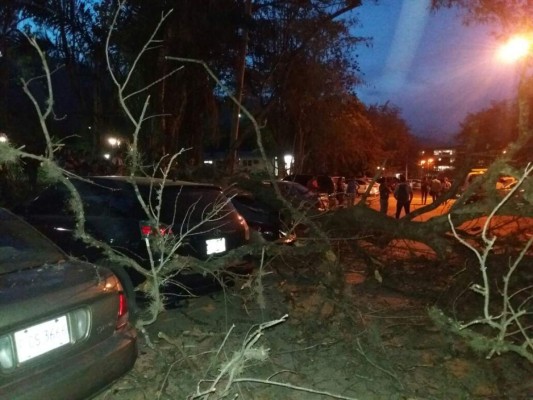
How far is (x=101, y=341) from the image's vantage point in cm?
334

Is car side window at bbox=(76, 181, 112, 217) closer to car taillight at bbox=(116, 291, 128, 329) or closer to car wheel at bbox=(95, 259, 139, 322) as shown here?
car wheel at bbox=(95, 259, 139, 322)

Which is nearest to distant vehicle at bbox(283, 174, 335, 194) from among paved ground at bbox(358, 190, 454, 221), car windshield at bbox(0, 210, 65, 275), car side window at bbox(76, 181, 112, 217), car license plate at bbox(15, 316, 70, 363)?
paved ground at bbox(358, 190, 454, 221)

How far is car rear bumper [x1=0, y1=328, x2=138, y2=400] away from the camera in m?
2.72

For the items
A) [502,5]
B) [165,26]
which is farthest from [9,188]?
[502,5]

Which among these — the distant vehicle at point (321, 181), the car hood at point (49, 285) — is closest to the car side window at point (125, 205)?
the car hood at point (49, 285)

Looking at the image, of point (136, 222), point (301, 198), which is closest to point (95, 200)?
point (136, 222)

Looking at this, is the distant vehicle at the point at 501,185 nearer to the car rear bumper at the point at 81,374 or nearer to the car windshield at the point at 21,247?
the car rear bumper at the point at 81,374

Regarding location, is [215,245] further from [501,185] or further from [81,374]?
[501,185]

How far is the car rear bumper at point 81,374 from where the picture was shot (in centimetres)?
272

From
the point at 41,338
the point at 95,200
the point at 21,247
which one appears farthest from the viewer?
the point at 95,200

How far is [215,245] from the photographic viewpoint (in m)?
5.83

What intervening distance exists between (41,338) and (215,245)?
9.88ft

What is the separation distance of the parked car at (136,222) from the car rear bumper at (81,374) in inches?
64.2

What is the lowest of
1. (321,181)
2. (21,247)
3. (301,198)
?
(321,181)
